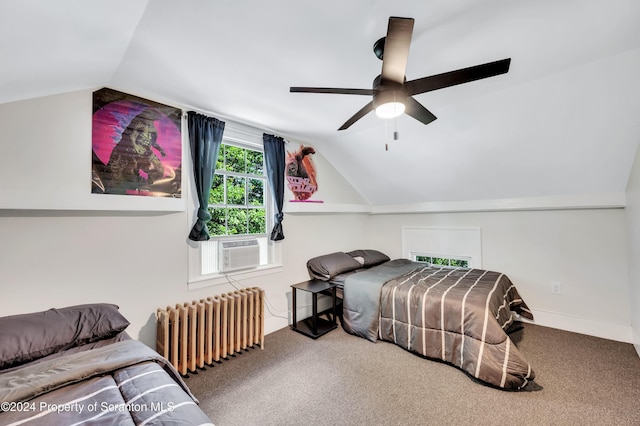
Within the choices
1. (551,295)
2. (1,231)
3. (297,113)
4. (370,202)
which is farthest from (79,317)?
(551,295)

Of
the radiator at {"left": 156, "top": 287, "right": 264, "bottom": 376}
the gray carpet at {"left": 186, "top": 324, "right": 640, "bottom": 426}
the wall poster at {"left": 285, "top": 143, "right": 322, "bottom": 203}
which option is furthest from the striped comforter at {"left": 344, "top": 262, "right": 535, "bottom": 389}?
the wall poster at {"left": 285, "top": 143, "right": 322, "bottom": 203}

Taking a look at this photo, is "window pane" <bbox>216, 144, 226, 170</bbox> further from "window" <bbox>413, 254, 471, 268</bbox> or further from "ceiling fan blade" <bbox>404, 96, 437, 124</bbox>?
"window" <bbox>413, 254, 471, 268</bbox>

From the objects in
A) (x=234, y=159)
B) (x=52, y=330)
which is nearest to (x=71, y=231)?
(x=52, y=330)

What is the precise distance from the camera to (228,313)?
8.36 ft

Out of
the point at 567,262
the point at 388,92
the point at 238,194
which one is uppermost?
the point at 388,92

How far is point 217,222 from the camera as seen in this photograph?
285 cm

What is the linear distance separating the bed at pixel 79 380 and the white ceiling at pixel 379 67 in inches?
55.1

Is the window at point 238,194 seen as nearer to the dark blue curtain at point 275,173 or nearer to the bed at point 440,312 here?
the dark blue curtain at point 275,173

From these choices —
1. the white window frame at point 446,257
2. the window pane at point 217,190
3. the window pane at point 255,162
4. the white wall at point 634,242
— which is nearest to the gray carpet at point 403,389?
the white wall at point 634,242

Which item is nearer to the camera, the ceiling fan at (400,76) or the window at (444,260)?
the ceiling fan at (400,76)

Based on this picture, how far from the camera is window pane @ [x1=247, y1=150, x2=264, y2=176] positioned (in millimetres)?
3174

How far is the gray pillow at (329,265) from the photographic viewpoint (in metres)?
3.46

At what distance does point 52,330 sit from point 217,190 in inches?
65.8

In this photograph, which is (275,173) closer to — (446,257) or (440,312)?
(440,312)
